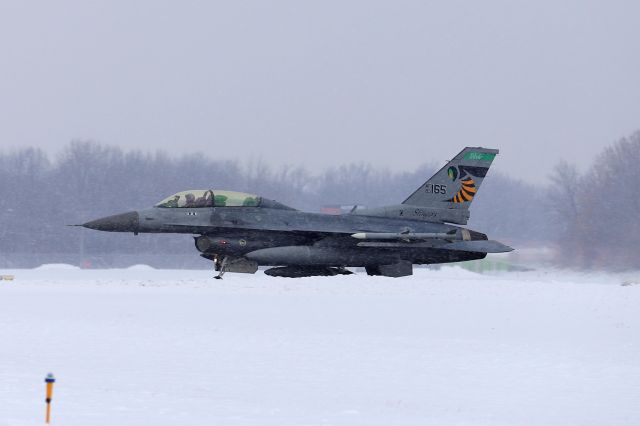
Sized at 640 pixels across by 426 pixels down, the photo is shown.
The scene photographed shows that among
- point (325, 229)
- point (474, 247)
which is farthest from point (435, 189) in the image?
point (325, 229)

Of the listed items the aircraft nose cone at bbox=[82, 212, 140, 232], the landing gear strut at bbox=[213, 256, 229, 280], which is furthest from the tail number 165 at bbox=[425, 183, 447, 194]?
the aircraft nose cone at bbox=[82, 212, 140, 232]

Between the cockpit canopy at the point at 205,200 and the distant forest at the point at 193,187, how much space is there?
19.7m

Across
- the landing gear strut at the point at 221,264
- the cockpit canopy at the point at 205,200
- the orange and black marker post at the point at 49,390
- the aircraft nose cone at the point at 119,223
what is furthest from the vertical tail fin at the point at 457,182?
the orange and black marker post at the point at 49,390

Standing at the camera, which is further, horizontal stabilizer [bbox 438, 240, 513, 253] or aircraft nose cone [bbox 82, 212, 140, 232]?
horizontal stabilizer [bbox 438, 240, 513, 253]

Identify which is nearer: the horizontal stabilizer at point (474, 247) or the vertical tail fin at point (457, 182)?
the horizontal stabilizer at point (474, 247)

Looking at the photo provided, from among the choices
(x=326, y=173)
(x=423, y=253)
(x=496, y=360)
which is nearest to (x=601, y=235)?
(x=423, y=253)

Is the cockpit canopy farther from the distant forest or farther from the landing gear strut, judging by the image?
the distant forest

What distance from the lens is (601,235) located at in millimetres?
53062

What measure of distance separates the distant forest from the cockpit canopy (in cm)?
1967

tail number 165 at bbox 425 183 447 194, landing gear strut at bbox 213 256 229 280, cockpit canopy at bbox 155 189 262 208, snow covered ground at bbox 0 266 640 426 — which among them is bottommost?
snow covered ground at bbox 0 266 640 426

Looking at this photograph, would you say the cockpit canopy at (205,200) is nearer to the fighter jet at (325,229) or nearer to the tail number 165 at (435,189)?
the fighter jet at (325,229)

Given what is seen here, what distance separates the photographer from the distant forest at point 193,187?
59750mm

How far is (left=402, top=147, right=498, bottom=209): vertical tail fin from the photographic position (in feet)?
106

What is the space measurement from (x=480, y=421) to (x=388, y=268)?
19.9 meters
